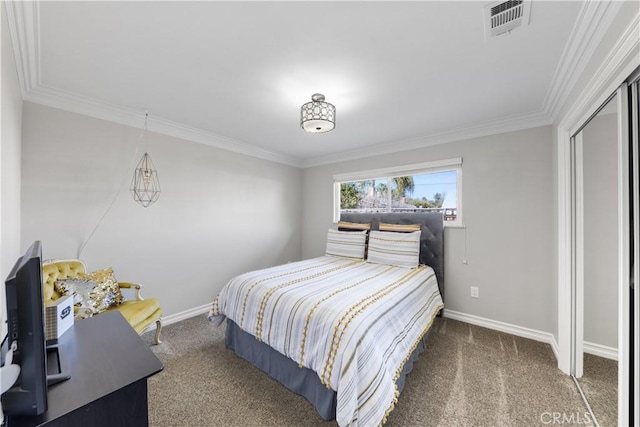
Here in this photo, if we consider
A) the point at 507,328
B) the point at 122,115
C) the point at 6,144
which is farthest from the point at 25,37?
the point at 507,328

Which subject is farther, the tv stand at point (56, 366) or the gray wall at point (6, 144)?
the gray wall at point (6, 144)

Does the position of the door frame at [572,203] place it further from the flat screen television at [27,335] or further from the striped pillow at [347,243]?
the flat screen television at [27,335]

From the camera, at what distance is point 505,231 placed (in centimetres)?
280

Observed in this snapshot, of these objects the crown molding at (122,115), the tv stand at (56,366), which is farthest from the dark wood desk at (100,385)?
the crown molding at (122,115)

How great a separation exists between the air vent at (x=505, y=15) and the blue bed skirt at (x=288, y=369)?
226 cm

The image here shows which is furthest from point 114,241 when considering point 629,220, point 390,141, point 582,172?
point 582,172

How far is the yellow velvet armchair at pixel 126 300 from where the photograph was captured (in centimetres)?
200

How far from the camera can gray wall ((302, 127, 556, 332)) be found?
2598mm

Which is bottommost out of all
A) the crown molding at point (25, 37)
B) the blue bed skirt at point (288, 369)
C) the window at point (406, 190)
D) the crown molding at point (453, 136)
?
the blue bed skirt at point (288, 369)

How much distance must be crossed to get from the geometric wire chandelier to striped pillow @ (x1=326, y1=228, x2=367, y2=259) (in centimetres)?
230

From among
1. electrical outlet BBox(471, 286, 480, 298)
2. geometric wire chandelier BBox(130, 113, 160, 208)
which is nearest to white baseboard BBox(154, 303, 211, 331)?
geometric wire chandelier BBox(130, 113, 160, 208)

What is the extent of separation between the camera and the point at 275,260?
4.30 m

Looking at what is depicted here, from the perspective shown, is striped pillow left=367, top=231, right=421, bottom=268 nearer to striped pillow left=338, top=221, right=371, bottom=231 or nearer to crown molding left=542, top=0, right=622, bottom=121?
striped pillow left=338, top=221, right=371, bottom=231

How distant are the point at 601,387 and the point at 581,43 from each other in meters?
2.13
